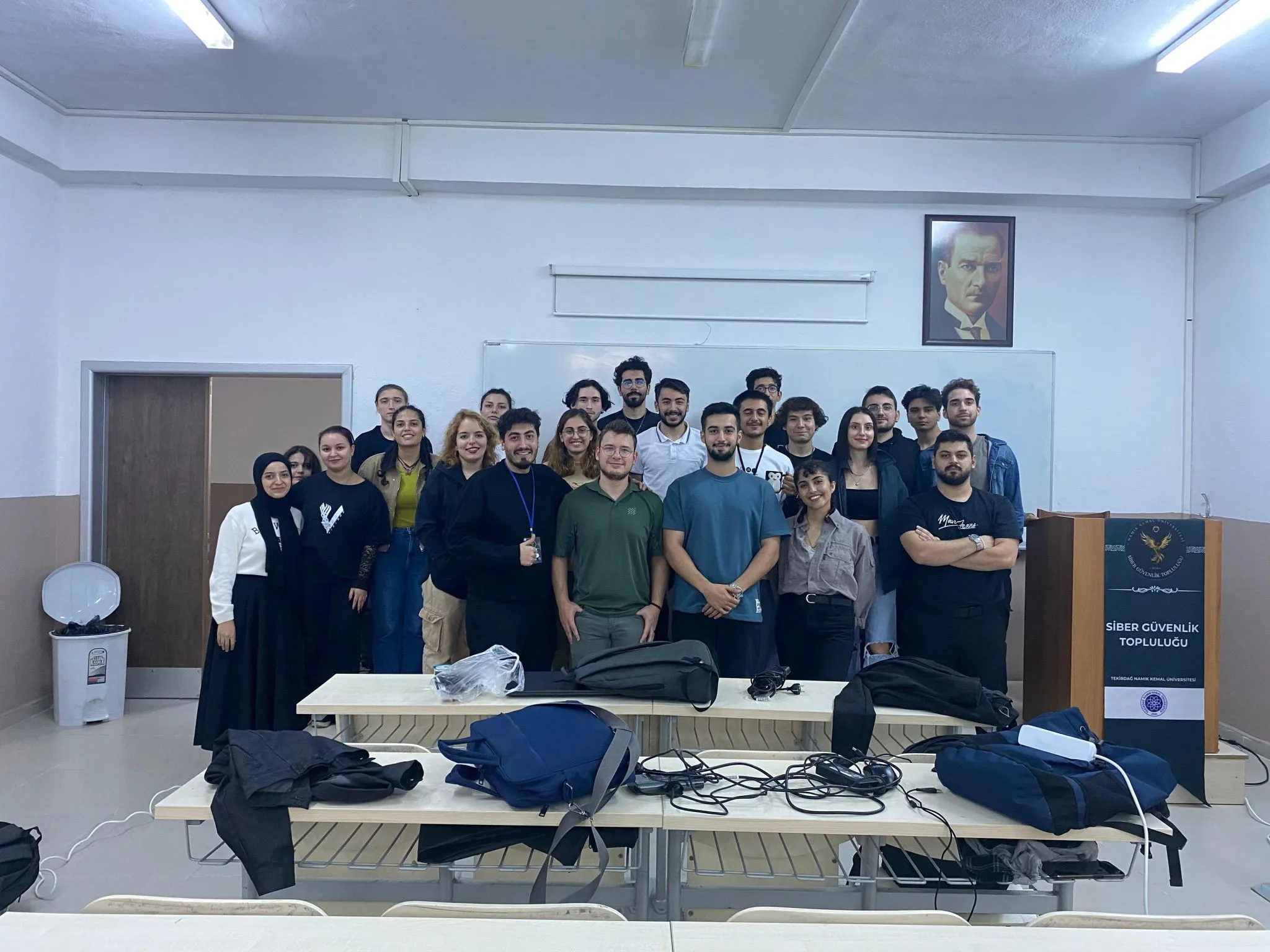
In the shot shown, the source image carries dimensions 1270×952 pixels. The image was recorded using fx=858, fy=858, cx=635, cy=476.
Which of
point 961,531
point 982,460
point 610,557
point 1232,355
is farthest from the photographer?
point 1232,355

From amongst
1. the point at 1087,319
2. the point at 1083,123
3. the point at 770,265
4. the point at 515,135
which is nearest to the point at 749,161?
the point at 770,265

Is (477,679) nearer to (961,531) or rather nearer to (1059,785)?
(1059,785)

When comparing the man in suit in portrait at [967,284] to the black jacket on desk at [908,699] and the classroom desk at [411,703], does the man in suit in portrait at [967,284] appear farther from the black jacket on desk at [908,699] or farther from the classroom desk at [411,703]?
the classroom desk at [411,703]

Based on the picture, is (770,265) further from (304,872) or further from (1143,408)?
(304,872)

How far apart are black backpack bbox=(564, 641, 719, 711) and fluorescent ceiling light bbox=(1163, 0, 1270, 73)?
11.7ft

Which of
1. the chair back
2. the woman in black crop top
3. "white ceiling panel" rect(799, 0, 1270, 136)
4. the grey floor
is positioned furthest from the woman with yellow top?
the chair back

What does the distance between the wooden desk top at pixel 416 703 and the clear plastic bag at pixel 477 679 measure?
0.02 meters

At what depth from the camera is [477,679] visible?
8.68 ft

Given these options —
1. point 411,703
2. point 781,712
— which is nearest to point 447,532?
point 411,703

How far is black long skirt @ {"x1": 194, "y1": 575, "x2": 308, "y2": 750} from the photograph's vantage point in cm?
408

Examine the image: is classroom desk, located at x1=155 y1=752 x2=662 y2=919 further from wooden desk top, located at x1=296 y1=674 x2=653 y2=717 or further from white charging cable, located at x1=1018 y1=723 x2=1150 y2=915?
white charging cable, located at x1=1018 y1=723 x2=1150 y2=915

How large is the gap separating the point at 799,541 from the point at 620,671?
141 centimetres

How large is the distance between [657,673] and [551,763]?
72cm

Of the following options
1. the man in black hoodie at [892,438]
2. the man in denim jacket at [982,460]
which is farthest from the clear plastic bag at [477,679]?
the man in denim jacket at [982,460]
